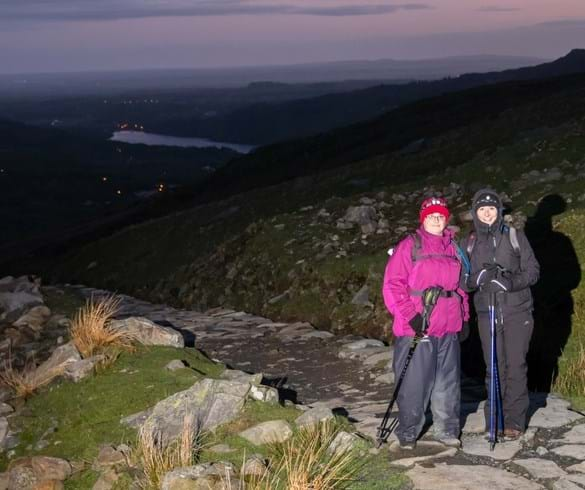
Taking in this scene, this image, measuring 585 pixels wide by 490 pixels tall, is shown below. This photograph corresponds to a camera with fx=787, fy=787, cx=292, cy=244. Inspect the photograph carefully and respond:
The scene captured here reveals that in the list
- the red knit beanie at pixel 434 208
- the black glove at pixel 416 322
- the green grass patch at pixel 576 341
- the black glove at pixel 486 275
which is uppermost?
the red knit beanie at pixel 434 208

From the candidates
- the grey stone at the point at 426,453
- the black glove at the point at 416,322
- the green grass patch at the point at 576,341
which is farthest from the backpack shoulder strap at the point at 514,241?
the green grass patch at the point at 576,341

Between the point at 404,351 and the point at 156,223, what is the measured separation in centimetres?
2891

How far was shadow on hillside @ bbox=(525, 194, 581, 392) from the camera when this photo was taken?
445 inches

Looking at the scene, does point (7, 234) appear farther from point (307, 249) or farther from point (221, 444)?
point (221, 444)

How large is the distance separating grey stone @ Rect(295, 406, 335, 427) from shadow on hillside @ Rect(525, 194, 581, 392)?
3556 mm

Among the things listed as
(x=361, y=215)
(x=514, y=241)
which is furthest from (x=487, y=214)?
(x=361, y=215)

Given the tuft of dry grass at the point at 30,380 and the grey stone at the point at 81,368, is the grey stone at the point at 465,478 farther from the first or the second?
the tuft of dry grass at the point at 30,380

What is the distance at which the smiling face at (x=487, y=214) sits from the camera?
740 cm

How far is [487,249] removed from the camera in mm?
7551

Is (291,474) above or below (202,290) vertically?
above

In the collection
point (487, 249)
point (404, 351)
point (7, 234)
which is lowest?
point (7, 234)

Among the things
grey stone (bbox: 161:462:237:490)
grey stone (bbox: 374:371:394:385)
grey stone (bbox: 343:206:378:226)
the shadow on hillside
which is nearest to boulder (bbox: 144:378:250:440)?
grey stone (bbox: 161:462:237:490)

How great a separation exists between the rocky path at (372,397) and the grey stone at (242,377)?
0.74m


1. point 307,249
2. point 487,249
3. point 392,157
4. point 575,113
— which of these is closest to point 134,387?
point 487,249
